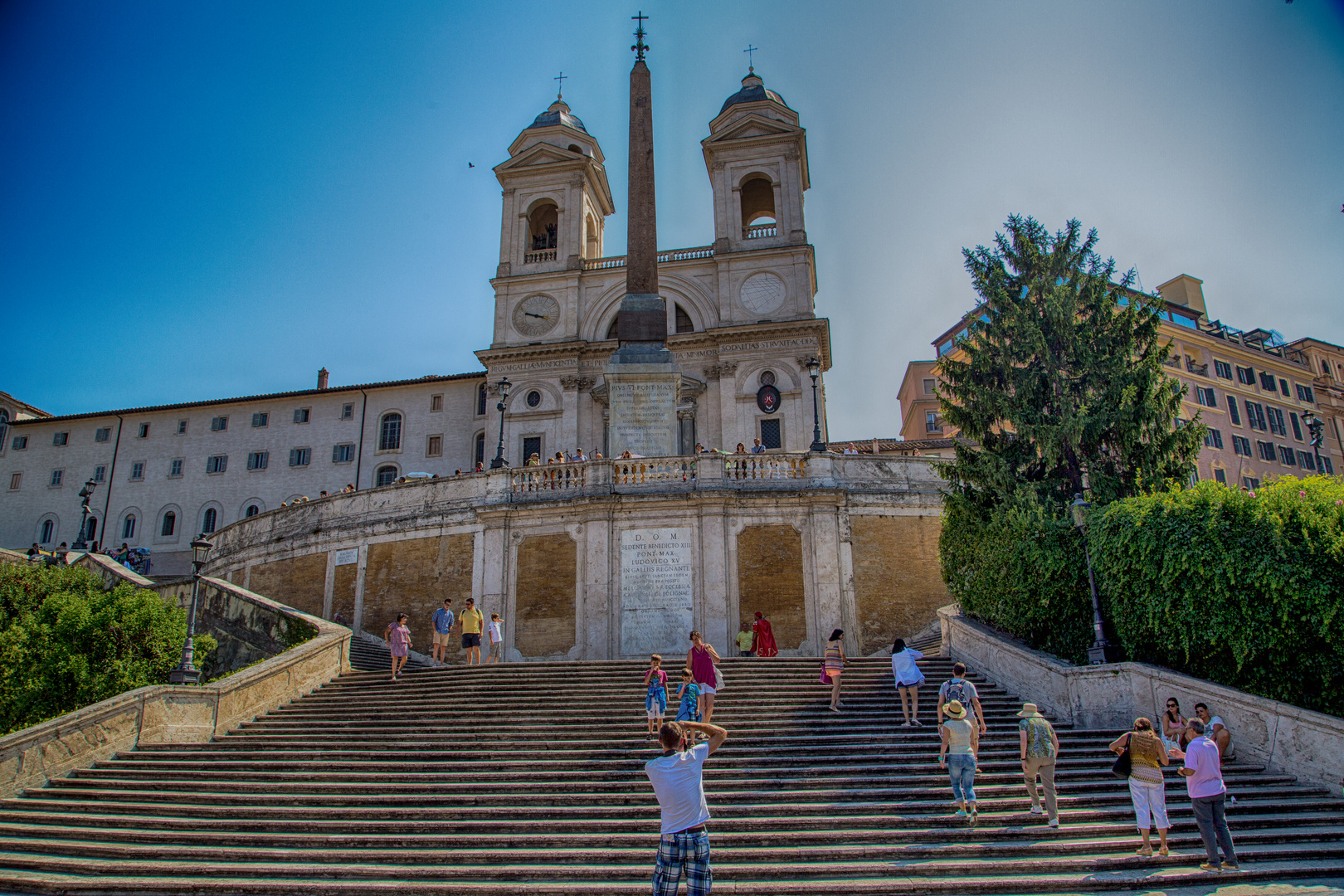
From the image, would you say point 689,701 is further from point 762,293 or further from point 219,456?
point 219,456

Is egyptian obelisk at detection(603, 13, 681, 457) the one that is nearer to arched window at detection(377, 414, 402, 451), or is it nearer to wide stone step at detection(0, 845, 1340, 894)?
wide stone step at detection(0, 845, 1340, 894)

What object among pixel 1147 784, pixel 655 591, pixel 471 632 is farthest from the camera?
pixel 655 591

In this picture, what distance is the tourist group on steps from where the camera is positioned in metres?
5.84

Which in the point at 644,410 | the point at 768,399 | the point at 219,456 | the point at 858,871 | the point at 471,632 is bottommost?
the point at 858,871

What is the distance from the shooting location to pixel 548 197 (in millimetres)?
40375

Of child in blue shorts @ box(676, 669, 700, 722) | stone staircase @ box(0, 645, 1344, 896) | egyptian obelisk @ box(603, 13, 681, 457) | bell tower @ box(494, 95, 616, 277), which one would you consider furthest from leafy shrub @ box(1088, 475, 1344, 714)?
bell tower @ box(494, 95, 616, 277)

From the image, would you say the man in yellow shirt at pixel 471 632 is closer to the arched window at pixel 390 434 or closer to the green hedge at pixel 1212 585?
the green hedge at pixel 1212 585

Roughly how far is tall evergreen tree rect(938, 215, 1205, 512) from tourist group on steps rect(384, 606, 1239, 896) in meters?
5.73

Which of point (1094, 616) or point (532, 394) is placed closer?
point (1094, 616)

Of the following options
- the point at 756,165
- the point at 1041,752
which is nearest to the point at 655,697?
the point at 1041,752

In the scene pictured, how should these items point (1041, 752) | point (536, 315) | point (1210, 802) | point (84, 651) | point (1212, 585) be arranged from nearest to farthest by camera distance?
point (1210, 802)
point (1041, 752)
point (1212, 585)
point (84, 651)
point (536, 315)

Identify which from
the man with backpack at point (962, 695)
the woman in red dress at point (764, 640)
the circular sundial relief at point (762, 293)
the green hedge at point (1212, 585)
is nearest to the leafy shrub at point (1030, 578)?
the green hedge at point (1212, 585)

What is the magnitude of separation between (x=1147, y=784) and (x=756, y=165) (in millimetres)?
33998

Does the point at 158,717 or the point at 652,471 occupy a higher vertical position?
the point at 652,471
